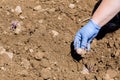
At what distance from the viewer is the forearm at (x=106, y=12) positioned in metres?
2.50

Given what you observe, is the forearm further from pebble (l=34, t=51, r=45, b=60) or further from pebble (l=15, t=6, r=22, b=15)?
pebble (l=15, t=6, r=22, b=15)

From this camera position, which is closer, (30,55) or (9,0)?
(30,55)

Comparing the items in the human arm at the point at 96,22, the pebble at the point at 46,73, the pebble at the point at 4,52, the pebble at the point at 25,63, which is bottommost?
the pebble at the point at 46,73

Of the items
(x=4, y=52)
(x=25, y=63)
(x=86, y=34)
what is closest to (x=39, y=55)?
(x=25, y=63)

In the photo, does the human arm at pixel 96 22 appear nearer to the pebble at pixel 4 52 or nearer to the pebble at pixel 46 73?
the pebble at pixel 46 73

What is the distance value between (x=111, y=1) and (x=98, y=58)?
44 cm

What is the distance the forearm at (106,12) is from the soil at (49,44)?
0.15 metres

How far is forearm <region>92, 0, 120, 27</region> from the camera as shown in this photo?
2.50 meters

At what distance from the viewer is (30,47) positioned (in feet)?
8.43

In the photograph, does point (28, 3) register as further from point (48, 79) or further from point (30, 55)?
point (48, 79)

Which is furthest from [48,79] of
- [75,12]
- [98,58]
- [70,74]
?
[75,12]

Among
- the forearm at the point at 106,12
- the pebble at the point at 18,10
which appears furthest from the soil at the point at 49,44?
the forearm at the point at 106,12

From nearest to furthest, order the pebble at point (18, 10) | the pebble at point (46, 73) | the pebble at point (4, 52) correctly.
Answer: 1. the pebble at point (46, 73)
2. the pebble at point (4, 52)
3. the pebble at point (18, 10)

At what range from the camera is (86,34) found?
8.31ft
